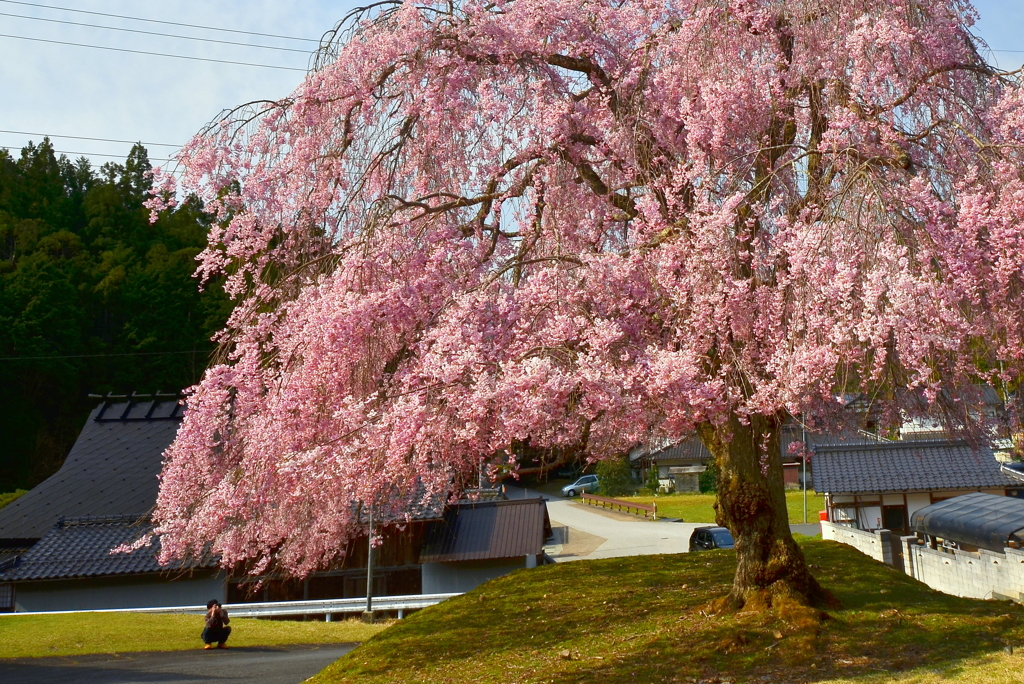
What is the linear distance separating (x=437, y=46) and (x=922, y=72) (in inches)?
193

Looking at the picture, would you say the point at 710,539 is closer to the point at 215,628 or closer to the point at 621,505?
the point at 215,628

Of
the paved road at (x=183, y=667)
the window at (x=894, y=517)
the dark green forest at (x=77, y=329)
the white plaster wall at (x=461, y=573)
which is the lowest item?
the paved road at (x=183, y=667)

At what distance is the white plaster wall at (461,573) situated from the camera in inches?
853

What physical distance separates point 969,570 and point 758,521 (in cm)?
778

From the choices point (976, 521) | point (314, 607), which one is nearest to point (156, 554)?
point (314, 607)

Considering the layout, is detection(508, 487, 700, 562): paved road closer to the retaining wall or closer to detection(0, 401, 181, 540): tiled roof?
the retaining wall

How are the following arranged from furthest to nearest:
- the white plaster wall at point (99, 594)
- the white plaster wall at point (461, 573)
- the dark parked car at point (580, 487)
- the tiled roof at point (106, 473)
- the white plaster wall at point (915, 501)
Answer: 1. the dark parked car at point (580, 487)
2. the white plaster wall at point (915, 501)
3. the tiled roof at point (106, 473)
4. the white plaster wall at point (461, 573)
5. the white plaster wall at point (99, 594)

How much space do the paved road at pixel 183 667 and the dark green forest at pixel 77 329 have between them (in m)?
24.5

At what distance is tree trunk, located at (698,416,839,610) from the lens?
31.1 ft

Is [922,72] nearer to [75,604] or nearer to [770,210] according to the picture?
[770,210]

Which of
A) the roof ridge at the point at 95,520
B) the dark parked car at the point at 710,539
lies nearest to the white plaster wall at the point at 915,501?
the dark parked car at the point at 710,539

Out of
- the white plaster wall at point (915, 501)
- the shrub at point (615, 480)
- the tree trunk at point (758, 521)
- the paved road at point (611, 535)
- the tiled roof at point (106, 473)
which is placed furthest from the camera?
the shrub at point (615, 480)

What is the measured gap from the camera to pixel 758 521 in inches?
377

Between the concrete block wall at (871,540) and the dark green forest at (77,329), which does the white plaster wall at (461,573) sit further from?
the dark green forest at (77,329)
